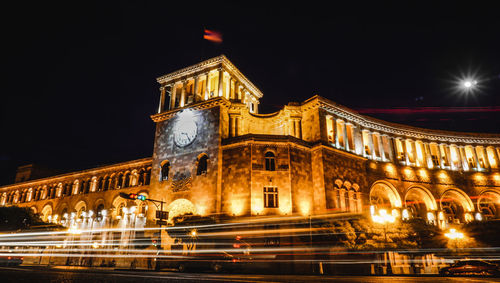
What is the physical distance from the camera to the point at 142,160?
35.1 meters

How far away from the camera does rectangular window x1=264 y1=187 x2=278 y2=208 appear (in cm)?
2386

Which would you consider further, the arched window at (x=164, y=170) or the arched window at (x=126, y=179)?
the arched window at (x=126, y=179)

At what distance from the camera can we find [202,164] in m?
27.5

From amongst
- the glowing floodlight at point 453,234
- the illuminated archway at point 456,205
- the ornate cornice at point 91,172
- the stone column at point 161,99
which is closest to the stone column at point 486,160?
the illuminated archway at point 456,205

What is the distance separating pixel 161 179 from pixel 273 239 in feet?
43.9

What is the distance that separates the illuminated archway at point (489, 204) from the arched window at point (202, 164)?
29.9m

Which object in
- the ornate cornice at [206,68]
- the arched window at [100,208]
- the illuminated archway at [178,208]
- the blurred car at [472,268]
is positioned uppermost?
the ornate cornice at [206,68]

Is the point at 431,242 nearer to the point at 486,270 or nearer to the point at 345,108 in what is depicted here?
the point at 486,270

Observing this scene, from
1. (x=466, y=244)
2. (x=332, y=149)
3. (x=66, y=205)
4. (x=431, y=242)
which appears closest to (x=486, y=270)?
(x=431, y=242)

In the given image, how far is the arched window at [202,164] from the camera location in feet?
88.8

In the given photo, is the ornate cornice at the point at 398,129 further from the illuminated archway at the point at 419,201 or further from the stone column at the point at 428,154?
the illuminated archway at the point at 419,201

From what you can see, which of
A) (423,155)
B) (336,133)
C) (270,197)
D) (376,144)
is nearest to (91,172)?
(270,197)

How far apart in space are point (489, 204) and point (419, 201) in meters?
8.38

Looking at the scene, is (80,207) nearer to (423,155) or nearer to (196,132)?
(196,132)
